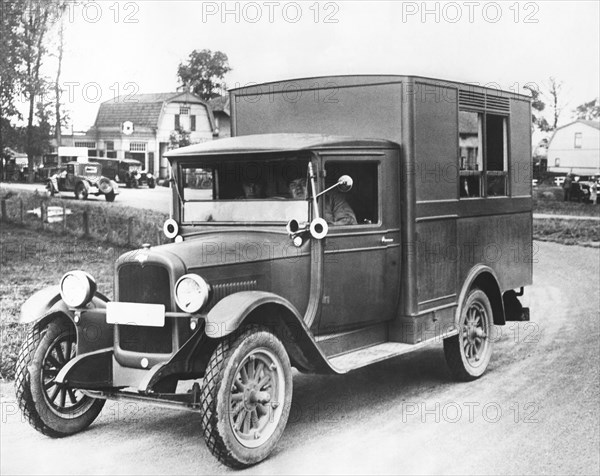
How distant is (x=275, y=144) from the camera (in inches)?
218

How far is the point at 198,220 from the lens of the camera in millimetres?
5965

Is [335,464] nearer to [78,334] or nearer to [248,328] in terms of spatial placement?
[248,328]

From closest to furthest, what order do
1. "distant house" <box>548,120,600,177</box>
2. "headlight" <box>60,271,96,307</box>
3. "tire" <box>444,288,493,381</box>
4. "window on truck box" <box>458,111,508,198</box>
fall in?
"headlight" <box>60,271,96,307</box> < "tire" <box>444,288,493,381</box> < "window on truck box" <box>458,111,508,198</box> < "distant house" <box>548,120,600,177</box>

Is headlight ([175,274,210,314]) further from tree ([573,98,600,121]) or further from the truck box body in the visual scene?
tree ([573,98,600,121])

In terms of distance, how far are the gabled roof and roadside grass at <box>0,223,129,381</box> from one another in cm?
163

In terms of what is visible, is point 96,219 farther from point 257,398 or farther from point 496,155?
point 257,398

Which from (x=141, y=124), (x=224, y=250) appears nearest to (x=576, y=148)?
(x=141, y=124)

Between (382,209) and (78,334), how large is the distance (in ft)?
7.95

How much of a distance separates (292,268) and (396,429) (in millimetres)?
1310

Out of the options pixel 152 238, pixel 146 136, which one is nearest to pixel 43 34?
pixel 146 136

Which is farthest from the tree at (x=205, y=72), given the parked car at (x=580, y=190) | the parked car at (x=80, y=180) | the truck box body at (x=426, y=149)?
the parked car at (x=580, y=190)

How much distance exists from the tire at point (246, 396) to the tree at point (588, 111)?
42571 millimetres

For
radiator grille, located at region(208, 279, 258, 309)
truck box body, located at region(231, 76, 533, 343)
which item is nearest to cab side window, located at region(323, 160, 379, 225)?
truck box body, located at region(231, 76, 533, 343)

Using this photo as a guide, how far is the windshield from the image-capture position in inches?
222
